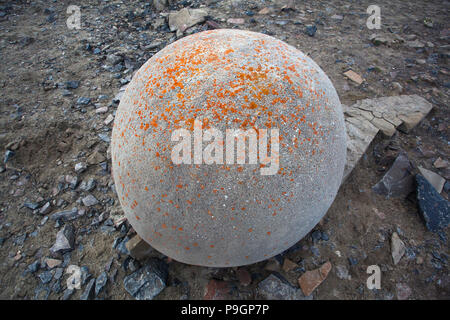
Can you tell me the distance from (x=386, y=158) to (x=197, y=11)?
4.27 meters

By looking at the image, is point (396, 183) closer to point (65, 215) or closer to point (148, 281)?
point (148, 281)

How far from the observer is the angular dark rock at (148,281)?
2207mm

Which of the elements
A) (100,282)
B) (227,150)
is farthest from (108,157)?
(227,150)

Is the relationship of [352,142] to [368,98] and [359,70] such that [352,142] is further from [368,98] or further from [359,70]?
[359,70]

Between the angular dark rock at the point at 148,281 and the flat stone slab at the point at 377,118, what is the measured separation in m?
2.25

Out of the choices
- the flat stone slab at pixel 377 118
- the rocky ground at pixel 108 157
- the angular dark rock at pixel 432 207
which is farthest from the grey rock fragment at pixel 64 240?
the angular dark rock at pixel 432 207

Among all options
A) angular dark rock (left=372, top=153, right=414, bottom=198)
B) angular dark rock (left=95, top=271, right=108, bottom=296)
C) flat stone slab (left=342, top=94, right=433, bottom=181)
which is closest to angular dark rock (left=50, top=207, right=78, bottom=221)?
angular dark rock (left=95, top=271, right=108, bottom=296)

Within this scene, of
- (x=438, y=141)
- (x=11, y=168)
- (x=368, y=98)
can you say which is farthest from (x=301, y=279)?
(x=11, y=168)

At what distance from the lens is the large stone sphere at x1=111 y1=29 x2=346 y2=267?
5.13 feet

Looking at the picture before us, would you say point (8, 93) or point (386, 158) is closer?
point (386, 158)

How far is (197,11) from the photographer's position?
5.11 m

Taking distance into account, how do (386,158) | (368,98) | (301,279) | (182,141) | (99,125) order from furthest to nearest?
1. (368,98)
2. (99,125)
3. (386,158)
4. (301,279)
5. (182,141)

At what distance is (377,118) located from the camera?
3.46 metres

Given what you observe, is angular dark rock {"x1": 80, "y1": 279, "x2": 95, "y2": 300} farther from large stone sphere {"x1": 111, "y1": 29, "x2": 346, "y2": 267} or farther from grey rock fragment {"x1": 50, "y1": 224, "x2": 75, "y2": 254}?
large stone sphere {"x1": 111, "y1": 29, "x2": 346, "y2": 267}
